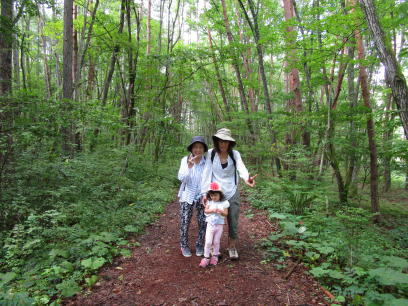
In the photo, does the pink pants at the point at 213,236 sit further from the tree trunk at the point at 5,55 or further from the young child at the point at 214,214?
the tree trunk at the point at 5,55

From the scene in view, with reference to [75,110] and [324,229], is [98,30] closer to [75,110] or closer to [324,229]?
[75,110]

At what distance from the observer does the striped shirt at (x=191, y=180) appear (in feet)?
12.5

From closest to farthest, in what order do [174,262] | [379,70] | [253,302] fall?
[253,302] < [174,262] < [379,70]

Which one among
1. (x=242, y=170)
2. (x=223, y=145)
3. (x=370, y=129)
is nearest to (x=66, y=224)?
(x=223, y=145)

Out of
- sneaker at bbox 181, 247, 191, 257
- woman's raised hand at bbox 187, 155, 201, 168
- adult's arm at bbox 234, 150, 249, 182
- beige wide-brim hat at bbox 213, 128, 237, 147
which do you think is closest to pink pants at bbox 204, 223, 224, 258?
sneaker at bbox 181, 247, 191, 257

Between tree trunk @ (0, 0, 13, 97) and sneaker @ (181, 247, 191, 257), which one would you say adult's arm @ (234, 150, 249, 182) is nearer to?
sneaker @ (181, 247, 191, 257)

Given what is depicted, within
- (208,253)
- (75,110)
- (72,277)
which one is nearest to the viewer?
(72,277)

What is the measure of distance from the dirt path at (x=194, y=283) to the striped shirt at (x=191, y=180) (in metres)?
0.98

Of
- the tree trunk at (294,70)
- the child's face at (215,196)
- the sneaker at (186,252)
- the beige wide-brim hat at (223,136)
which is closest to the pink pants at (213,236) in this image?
the child's face at (215,196)

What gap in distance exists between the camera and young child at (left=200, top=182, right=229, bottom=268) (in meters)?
3.50

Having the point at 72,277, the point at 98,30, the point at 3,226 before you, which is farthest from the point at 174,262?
the point at 98,30

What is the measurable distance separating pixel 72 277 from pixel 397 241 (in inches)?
307

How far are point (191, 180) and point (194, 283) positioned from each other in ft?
4.65

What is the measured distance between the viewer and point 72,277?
132 inches
